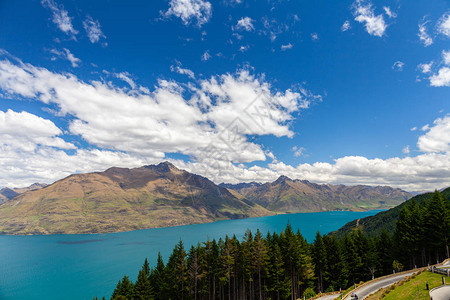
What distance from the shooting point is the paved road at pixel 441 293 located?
21.8 meters

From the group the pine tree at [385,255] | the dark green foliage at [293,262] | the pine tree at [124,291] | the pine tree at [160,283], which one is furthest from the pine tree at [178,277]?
the pine tree at [385,255]

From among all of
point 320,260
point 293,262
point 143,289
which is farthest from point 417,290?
point 143,289

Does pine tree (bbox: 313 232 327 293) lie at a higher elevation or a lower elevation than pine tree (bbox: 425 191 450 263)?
lower

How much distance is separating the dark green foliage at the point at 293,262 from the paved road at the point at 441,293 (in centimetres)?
3074

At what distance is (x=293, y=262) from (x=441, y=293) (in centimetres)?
3424

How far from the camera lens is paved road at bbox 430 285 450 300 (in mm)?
21775

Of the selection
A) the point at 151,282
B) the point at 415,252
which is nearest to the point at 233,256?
the point at 151,282

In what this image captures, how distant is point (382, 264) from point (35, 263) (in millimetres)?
235823

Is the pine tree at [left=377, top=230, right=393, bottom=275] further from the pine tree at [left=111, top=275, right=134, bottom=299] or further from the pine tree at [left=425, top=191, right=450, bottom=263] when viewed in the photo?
the pine tree at [left=111, top=275, right=134, bottom=299]

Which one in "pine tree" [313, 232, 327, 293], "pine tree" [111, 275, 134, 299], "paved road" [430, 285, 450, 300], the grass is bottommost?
"pine tree" [111, 275, 134, 299]

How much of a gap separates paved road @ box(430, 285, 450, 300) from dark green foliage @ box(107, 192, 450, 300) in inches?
1210

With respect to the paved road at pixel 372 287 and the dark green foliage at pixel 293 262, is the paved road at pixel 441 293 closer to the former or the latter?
the paved road at pixel 372 287

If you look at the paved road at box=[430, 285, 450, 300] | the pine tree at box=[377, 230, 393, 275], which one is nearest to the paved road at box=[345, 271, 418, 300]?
the paved road at box=[430, 285, 450, 300]

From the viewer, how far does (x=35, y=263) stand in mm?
171125
